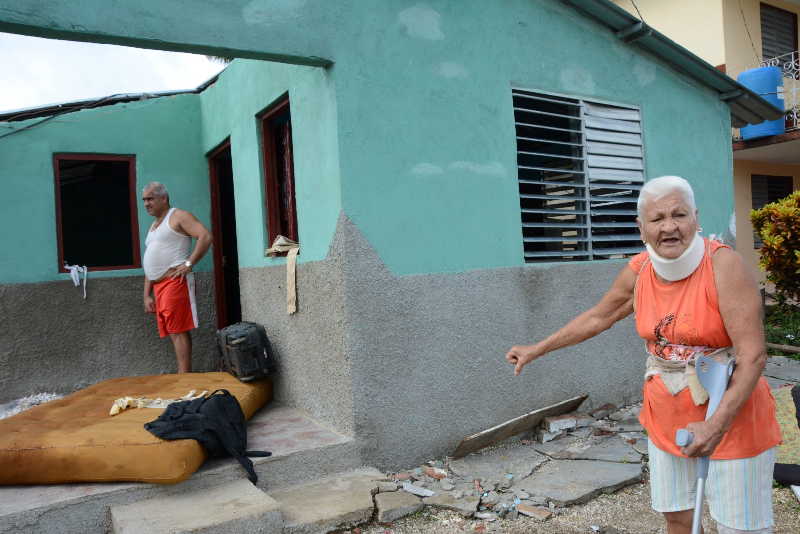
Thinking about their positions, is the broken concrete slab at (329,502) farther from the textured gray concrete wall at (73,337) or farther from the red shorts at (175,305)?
the textured gray concrete wall at (73,337)

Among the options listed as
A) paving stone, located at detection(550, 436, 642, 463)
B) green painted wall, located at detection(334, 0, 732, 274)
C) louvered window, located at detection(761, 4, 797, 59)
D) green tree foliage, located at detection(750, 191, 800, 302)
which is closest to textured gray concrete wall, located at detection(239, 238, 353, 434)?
green painted wall, located at detection(334, 0, 732, 274)

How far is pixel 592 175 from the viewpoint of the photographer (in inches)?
Answer: 228

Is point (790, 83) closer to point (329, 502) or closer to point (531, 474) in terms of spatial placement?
point (531, 474)

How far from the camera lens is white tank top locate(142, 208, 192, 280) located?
570 centimetres

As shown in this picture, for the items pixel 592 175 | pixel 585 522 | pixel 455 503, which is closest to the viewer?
pixel 585 522

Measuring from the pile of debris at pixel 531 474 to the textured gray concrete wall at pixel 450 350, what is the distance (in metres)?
0.23

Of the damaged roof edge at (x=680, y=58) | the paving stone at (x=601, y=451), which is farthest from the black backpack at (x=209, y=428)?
the damaged roof edge at (x=680, y=58)

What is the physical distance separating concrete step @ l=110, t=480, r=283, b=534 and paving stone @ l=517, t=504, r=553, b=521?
1.49 m

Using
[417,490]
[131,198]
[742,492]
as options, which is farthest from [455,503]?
[131,198]

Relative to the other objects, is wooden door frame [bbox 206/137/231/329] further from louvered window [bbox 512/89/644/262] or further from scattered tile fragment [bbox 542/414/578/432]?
scattered tile fragment [bbox 542/414/578/432]

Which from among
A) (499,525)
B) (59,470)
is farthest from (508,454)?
(59,470)

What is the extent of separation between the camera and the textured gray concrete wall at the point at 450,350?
4.25 meters

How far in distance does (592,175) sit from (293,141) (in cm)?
287

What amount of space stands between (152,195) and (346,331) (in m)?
2.75
